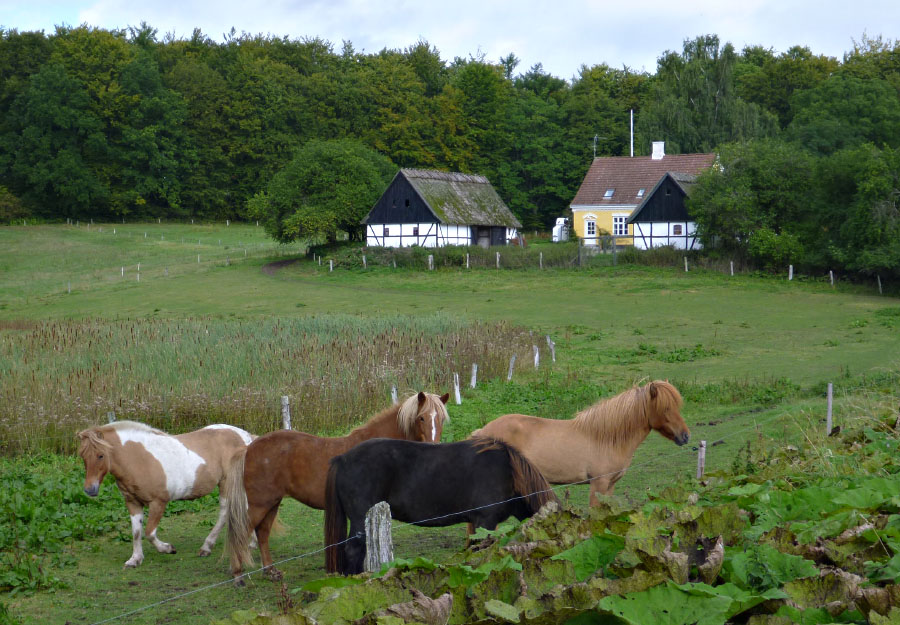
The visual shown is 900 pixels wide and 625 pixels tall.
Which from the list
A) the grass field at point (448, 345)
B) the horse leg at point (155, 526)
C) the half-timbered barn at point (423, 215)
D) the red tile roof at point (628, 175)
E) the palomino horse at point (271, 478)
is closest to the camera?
the palomino horse at point (271, 478)

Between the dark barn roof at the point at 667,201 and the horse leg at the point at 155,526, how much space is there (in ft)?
135

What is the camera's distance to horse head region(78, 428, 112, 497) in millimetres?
8359

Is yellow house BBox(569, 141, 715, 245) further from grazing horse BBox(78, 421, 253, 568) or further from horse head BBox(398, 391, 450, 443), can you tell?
horse head BBox(398, 391, 450, 443)

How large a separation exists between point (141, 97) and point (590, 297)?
50.1m

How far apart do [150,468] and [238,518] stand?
146cm

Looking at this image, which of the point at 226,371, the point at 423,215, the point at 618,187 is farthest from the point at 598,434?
the point at 618,187

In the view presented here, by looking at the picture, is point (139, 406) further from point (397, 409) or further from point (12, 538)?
point (397, 409)

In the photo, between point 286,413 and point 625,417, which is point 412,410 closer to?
point 625,417

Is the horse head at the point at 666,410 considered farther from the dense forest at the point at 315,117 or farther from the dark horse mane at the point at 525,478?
the dense forest at the point at 315,117

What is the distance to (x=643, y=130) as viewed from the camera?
6425 centimetres

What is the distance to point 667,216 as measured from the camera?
4712 cm

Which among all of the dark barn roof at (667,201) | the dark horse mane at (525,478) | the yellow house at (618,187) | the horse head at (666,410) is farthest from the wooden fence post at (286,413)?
the yellow house at (618,187)

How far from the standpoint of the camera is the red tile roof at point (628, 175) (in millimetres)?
54438

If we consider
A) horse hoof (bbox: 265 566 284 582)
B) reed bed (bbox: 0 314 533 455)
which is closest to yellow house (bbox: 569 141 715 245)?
reed bed (bbox: 0 314 533 455)
